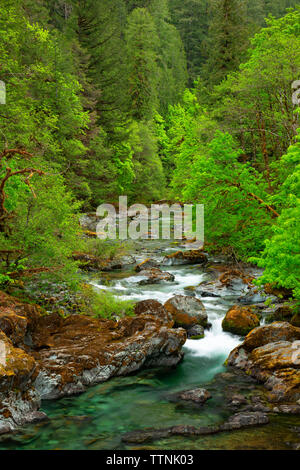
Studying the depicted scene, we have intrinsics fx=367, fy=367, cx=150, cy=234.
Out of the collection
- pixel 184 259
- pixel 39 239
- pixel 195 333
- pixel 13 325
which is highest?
pixel 39 239

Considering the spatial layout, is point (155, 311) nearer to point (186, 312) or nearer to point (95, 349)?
point (186, 312)

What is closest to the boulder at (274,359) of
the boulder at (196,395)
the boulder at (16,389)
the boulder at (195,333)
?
the boulder at (196,395)

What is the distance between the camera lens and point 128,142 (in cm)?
3709

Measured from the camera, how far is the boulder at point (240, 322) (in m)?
11.2

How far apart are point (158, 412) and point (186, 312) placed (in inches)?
176

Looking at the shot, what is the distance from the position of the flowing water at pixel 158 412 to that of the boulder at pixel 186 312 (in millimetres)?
684

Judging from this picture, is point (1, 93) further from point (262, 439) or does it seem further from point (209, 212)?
point (262, 439)

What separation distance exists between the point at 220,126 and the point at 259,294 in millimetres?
11884

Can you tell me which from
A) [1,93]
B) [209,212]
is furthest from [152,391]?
[1,93]

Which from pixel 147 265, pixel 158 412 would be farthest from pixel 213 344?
pixel 147 265

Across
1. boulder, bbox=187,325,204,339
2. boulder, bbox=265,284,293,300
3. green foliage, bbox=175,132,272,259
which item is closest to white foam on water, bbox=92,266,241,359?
boulder, bbox=187,325,204,339

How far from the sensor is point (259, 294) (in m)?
13.9

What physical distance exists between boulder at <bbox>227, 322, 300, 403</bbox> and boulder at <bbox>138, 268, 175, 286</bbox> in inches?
268

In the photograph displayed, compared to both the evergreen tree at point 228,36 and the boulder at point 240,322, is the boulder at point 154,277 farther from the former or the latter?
the evergreen tree at point 228,36
